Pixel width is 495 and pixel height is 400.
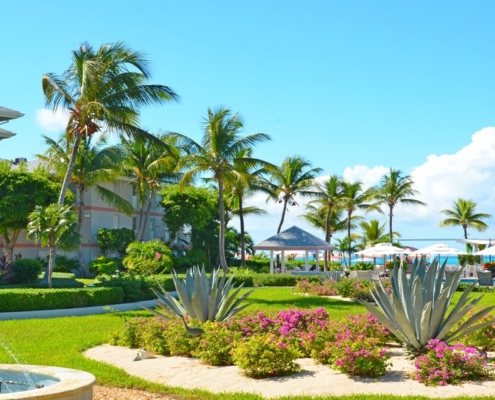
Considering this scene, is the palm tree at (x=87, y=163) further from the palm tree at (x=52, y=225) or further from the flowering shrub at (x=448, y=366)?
the flowering shrub at (x=448, y=366)

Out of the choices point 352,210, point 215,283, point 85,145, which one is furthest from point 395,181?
point 215,283

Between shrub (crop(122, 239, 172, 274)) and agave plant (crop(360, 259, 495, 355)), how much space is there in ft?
60.6

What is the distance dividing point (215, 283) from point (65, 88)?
15378mm

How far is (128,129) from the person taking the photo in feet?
86.4

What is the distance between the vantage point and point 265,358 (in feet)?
31.9

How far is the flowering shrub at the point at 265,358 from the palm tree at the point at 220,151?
26.4m

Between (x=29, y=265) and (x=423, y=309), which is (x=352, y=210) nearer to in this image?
(x=29, y=265)

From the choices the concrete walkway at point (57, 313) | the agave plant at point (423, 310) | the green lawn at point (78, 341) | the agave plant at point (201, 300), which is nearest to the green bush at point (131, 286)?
the concrete walkway at point (57, 313)

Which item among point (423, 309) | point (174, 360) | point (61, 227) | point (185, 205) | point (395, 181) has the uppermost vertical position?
point (395, 181)

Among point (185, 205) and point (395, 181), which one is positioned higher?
point (395, 181)

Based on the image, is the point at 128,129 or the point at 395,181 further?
the point at 395,181

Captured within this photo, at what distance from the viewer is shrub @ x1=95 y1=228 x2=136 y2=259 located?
44.1 metres

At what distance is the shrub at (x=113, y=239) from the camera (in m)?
44.1

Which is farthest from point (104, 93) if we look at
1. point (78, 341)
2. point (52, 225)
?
point (78, 341)
